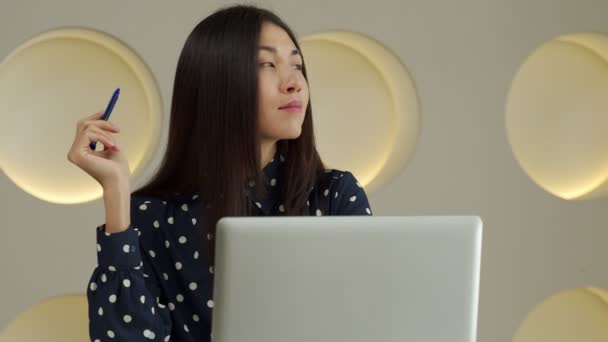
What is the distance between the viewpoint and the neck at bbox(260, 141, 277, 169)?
4.93 ft

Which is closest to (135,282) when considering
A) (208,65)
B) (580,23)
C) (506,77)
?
(208,65)

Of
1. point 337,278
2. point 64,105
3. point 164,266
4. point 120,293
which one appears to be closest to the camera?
point 337,278

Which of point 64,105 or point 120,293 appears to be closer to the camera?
point 120,293

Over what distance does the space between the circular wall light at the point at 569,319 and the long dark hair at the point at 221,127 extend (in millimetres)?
1786

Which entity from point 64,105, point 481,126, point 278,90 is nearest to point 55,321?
point 64,105

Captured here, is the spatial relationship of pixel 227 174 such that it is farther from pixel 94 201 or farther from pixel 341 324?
pixel 94 201

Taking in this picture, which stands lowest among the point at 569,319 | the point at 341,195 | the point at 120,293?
the point at 569,319

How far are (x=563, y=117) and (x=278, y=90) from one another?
1847mm

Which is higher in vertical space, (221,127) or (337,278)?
(221,127)

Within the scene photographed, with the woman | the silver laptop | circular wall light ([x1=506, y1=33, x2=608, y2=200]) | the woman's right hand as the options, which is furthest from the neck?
circular wall light ([x1=506, y1=33, x2=608, y2=200])

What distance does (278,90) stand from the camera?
4.81 feet

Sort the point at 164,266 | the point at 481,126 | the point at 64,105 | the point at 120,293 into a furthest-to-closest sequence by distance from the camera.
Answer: the point at 481,126 → the point at 64,105 → the point at 164,266 → the point at 120,293

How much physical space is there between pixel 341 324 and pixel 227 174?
0.50 m

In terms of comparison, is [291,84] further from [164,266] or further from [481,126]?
[481,126]
